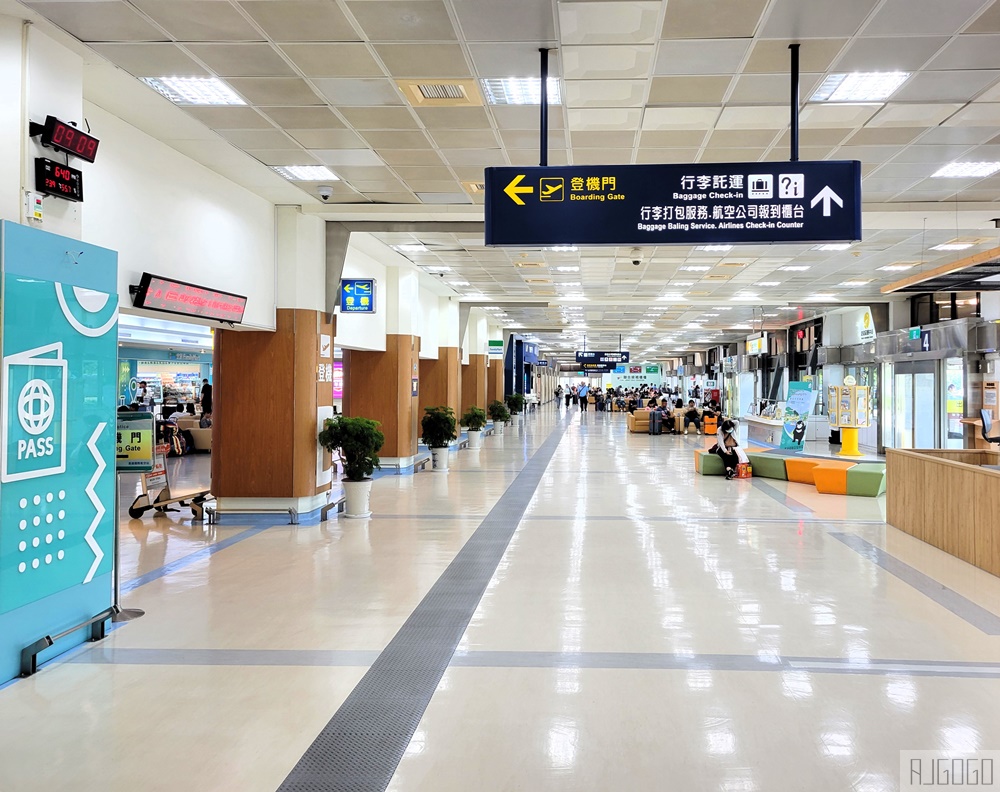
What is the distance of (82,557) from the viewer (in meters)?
4.67

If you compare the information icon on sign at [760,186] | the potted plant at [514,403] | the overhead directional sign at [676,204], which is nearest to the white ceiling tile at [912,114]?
the overhead directional sign at [676,204]

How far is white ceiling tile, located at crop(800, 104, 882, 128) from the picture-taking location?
5473 mm

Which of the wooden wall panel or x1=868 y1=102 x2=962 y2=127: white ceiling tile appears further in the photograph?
the wooden wall panel

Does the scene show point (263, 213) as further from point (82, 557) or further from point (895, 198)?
point (895, 198)

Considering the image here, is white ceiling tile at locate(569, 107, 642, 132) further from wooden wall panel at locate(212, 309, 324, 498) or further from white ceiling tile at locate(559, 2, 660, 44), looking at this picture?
wooden wall panel at locate(212, 309, 324, 498)

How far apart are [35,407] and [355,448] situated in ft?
15.4

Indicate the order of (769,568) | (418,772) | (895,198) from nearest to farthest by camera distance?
(418,772)
(769,568)
(895,198)

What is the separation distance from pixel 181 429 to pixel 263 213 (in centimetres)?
1037

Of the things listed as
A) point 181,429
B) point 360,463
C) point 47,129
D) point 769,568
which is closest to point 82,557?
point 47,129

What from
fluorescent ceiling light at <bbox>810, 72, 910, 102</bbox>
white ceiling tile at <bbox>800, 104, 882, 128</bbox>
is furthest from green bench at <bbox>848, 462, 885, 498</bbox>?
fluorescent ceiling light at <bbox>810, 72, 910, 102</bbox>

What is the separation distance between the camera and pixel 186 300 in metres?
6.41

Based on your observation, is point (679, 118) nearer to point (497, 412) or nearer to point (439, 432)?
point (439, 432)

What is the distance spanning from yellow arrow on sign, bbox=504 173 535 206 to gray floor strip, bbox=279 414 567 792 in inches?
117

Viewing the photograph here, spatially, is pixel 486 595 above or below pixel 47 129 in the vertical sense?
below
